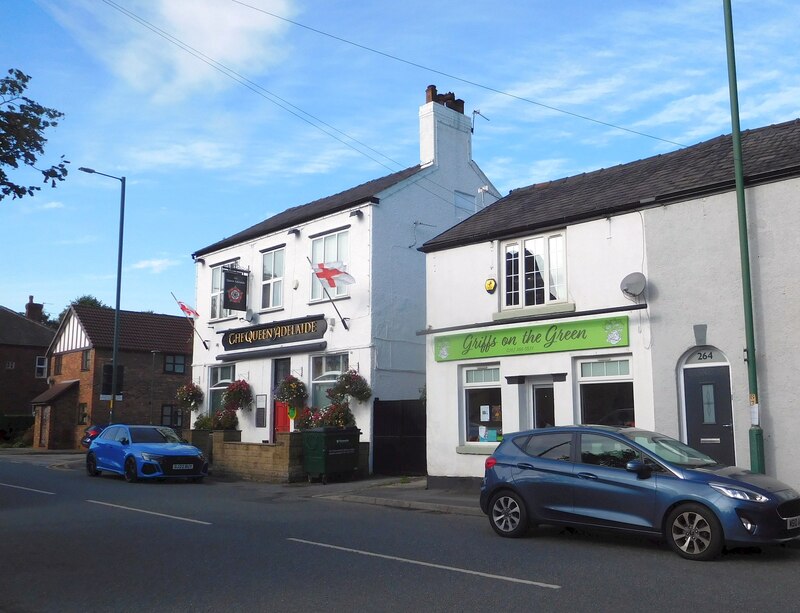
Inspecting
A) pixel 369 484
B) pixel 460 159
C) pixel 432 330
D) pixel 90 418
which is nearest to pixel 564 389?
pixel 432 330

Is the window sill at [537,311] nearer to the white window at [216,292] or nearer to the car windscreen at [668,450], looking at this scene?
the car windscreen at [668,450]

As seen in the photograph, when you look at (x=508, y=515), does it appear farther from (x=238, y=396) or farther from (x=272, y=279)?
(x=272, y=279)

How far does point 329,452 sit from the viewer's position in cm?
1908

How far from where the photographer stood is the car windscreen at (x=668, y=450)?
32.1ft

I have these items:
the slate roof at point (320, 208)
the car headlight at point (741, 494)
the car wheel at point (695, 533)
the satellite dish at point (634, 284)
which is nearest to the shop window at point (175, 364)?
the slate roof at point (320, 208)

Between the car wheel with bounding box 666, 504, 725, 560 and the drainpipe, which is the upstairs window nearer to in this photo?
the drainpipe

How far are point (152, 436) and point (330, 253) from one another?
709 cm

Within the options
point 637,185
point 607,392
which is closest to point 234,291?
point 607,392

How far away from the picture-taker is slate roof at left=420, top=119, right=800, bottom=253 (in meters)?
13.8

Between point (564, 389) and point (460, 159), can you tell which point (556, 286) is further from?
point (460, 159)

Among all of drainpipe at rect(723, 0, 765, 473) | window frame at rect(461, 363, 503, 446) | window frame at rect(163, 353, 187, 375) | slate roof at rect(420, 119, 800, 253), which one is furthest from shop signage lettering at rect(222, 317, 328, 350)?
window frame at rect(163, 353, 187, 375)

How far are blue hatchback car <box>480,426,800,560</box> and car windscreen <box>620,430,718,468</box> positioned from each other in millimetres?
17

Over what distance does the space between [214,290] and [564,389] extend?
15692 millimetres

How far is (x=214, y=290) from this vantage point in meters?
27.6
